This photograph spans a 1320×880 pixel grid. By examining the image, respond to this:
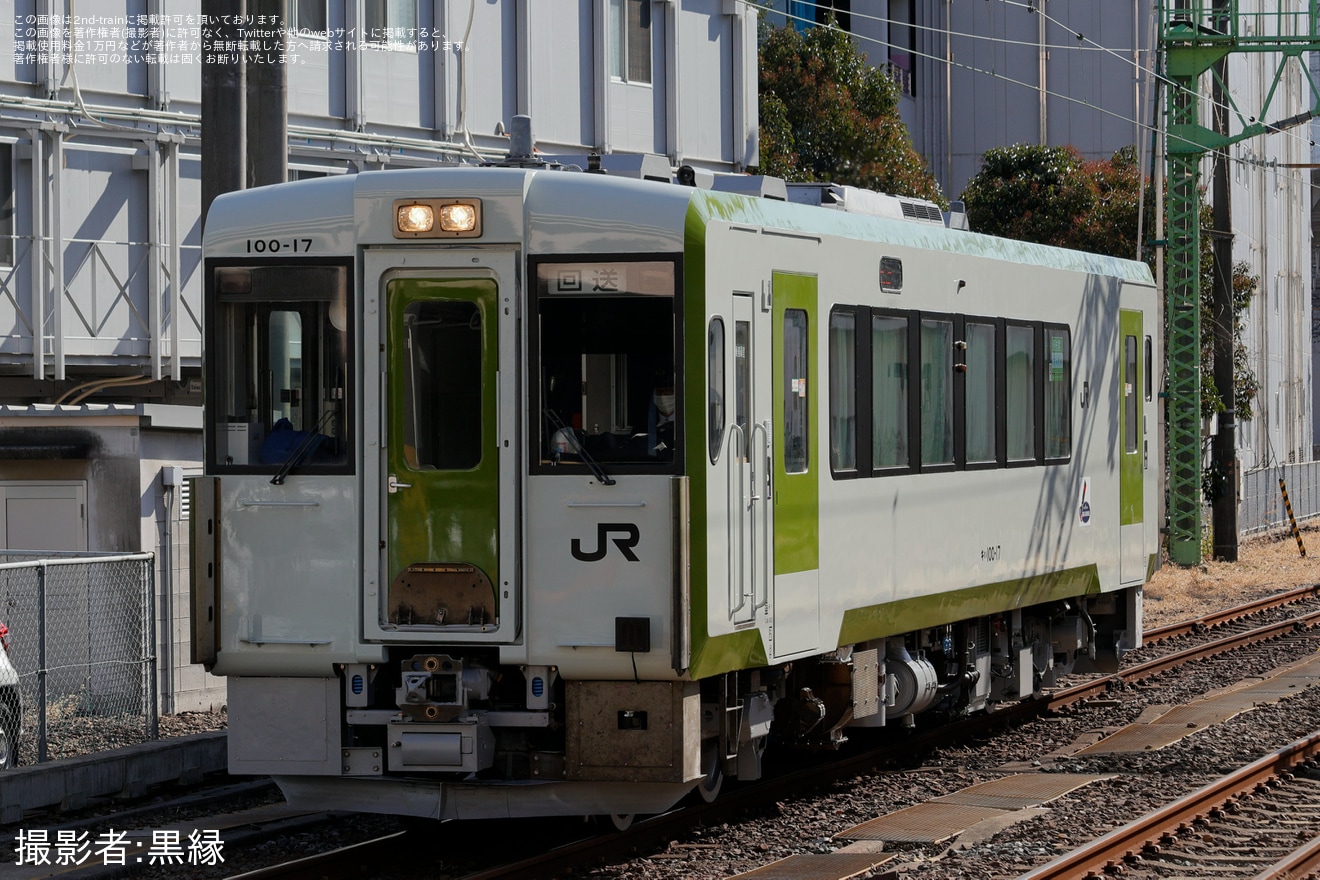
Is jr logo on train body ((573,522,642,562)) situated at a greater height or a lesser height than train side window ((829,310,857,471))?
lesser

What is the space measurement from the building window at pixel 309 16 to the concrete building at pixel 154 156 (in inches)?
1.2

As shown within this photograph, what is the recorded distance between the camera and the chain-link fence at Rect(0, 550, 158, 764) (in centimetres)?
1268

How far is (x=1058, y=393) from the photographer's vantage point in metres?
13.2

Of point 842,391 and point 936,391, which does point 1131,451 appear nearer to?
point 936,391

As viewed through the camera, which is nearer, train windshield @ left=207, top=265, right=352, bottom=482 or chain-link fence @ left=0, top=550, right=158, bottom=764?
train windshield @ left=207, top=265, right=352, bottom=482

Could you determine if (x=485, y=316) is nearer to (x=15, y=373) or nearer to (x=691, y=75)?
(x=15, y=373)

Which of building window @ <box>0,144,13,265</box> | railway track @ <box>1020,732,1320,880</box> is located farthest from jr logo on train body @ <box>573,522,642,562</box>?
building window @ <box>0,144,13,265</box>

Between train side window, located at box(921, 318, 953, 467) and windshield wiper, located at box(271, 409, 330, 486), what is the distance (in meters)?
3.86

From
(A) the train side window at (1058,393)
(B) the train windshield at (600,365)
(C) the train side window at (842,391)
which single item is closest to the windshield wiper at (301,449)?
(B) the train windshield at (600,365)

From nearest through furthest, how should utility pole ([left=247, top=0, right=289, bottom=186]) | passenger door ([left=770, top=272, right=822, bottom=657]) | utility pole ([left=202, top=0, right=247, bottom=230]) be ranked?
passenger door ([left=770, top=272, right=822, bottom=657]), utility pole ([left=202, top=0, right=247, bottom=230]), utility pole ([left=247, top=0, right=289, bottom=186])

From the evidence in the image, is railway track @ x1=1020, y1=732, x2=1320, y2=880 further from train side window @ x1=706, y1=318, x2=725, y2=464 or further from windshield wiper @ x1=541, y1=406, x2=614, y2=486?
windshield wiper @ x1=541, y1=406, x2=614, y2=486

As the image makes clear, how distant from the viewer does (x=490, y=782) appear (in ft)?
28.9

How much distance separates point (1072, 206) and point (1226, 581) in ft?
31.7

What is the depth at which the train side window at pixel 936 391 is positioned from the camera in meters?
11.2
